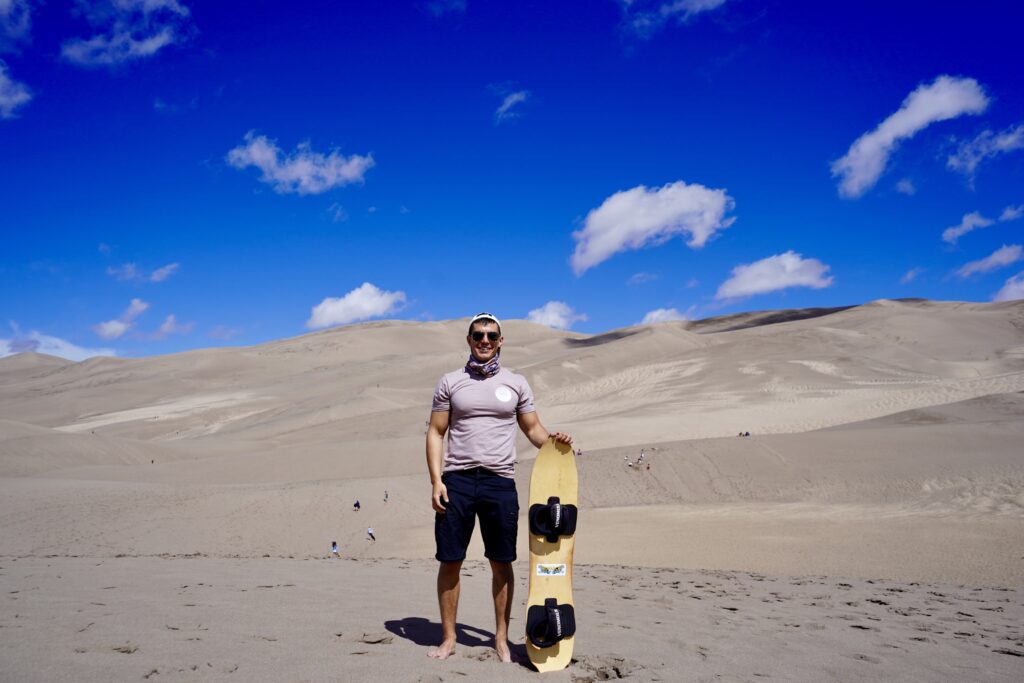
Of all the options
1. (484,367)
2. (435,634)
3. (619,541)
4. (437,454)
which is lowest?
(619,541)

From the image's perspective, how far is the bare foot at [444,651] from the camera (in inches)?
161

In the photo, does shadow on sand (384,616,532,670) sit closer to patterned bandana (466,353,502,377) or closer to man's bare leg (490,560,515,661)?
man's bare leg (490,560,515,661)

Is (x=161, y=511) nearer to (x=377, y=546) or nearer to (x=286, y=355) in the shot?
(x=377, y=546)

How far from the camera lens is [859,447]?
17844 millimetres

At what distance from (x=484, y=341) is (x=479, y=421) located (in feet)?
1.69

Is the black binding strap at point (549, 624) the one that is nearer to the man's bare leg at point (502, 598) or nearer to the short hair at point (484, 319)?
the man's bare leg at point (502, 598)

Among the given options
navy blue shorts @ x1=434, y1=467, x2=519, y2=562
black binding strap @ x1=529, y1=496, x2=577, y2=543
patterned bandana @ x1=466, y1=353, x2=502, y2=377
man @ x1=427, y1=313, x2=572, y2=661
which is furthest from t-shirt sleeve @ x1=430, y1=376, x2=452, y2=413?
black binding strap @ x1=529, y1=496, x2=577, y2=543

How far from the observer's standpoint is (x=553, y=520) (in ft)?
13.8

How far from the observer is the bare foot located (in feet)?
Result: 13.4

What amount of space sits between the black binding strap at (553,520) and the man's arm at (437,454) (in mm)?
593

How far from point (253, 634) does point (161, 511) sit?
40.6 feet

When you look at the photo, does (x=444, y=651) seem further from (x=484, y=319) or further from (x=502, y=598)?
(x=484, y=319)

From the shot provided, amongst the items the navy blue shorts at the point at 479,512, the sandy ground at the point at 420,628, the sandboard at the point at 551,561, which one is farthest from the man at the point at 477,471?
the sandy ground at the point at 420,628

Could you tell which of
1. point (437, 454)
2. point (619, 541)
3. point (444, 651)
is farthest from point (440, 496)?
point (619, 541)
